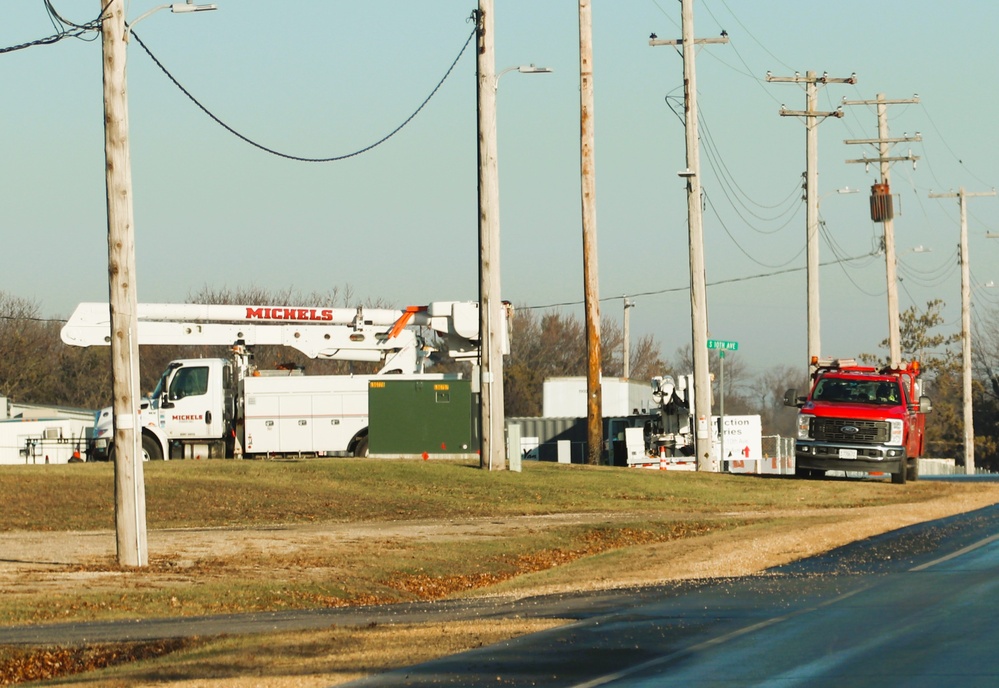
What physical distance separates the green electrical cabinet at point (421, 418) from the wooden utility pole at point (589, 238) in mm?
3215

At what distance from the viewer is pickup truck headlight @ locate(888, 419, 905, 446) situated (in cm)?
3409

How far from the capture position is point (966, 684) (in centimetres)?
955

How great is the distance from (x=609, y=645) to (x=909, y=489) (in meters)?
23.3

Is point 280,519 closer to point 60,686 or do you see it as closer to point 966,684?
point 60,686

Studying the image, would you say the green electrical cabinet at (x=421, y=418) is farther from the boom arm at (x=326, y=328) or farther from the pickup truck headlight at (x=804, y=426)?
the pickup truck headlight at (x=804, y=426)

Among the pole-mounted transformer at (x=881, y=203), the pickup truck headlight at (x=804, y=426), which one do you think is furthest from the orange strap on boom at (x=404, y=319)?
the pole-mounted transformer at (x=881, y=203)

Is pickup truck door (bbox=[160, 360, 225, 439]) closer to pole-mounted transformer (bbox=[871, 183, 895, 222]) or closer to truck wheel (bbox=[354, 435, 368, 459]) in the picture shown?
truck wheel (bbox=[354, 435, 368, 459])

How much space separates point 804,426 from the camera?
35062mm

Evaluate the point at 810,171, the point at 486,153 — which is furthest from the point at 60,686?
the point at 810,171

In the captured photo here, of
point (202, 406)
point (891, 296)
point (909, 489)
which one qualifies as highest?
point (891, 296)

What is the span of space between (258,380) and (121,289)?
17593 millimetres

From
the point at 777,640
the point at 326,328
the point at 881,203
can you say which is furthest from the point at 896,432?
the point at 881,203

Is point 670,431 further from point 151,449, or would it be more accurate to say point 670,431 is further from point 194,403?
point 151,449

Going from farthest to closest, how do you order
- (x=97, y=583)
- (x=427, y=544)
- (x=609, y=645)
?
(x=427, y=544), (x=97, y=583), (x=609, y=645)
